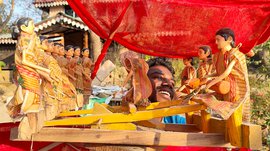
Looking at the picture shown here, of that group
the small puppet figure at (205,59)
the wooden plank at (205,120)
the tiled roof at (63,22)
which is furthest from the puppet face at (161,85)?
the tiled roof at (63,22)

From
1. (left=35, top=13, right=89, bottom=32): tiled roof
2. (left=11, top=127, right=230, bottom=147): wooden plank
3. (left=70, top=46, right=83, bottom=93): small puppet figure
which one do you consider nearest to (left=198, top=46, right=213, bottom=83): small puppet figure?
(left=11, top=127, right=230, bottom=147): wooden plank

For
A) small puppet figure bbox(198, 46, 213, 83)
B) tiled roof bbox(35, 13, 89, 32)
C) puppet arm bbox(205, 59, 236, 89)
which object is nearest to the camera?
puppet arm bbox(205, 59, 236, 89)

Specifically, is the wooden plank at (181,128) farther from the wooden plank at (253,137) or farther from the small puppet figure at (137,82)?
the wooden plank at (253,137)

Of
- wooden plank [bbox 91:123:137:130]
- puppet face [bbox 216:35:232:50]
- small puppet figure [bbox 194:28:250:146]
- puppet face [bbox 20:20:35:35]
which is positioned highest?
puppet face [bbox 20:20:35:35]

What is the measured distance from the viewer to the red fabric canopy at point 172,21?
A: 3.12 meters

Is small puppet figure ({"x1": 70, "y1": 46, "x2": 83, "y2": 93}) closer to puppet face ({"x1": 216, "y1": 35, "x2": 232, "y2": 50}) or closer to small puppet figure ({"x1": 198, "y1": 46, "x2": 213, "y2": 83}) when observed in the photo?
small puppet figure ({"x1": 198, "y1": 46, "x2": 213, "y2": 83})

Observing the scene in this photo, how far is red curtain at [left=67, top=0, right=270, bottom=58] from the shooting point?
3125 mm

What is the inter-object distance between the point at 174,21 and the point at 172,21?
0.07 ft

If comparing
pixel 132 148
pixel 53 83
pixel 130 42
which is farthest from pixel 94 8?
pixel 132 148

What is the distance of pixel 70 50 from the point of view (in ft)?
16.6

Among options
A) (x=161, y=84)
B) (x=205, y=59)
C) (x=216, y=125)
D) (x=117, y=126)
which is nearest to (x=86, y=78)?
(x=161, y=84)

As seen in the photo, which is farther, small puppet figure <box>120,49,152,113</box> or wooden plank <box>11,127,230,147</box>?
small puppet figure <box>120,49,152,113</box>

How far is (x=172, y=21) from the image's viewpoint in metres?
3.28

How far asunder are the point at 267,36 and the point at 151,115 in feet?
6.34
